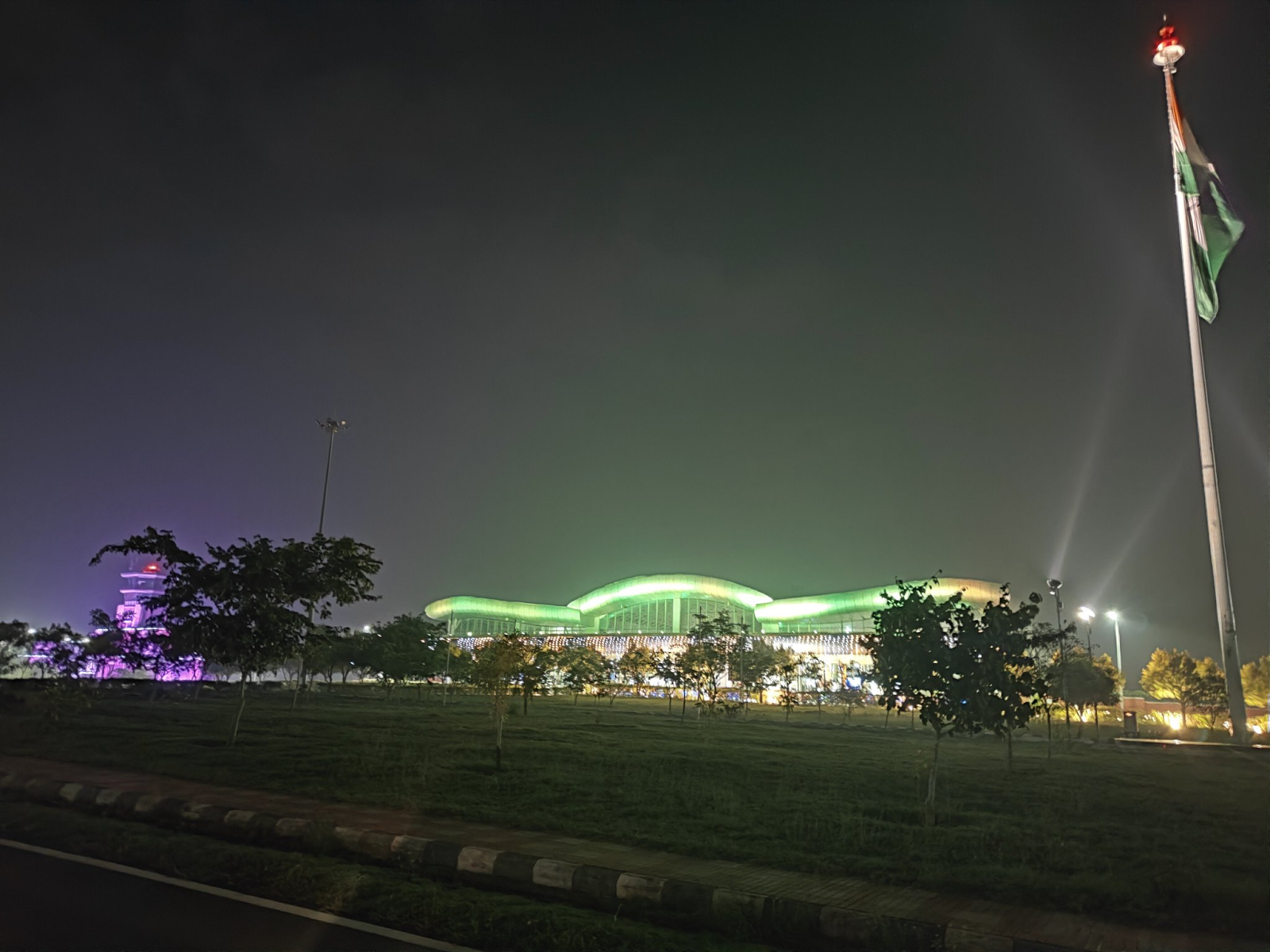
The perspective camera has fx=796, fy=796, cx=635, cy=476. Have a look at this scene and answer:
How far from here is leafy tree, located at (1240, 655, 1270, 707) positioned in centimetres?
6094

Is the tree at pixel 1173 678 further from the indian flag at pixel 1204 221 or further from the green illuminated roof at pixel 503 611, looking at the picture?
the green illuminated roof at pixel 503 611

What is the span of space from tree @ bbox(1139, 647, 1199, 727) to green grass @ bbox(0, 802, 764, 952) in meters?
52.9

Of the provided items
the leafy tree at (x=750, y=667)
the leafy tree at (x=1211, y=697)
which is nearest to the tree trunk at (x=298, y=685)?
the leafy tree at (x=750, y=667)

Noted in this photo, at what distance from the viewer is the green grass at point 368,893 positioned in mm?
6492

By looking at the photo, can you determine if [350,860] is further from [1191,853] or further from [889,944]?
[1191,853]

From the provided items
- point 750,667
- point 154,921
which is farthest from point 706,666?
point 154,921

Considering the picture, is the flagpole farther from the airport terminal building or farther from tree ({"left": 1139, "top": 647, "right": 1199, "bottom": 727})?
the airport terminal building

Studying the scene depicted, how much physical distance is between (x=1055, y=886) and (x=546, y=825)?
18.5 ft

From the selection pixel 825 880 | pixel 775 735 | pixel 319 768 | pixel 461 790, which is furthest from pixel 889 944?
pixel 775 735

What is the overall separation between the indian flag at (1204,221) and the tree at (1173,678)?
36.9m

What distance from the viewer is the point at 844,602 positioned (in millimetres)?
106625

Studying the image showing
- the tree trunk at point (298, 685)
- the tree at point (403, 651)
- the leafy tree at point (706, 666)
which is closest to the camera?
the tree trunk at point (298, 685)

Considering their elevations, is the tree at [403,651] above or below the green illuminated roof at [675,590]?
below

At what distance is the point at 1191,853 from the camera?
9430 millimetres
